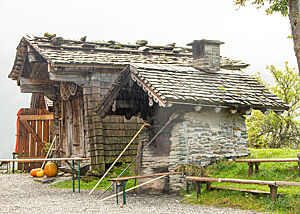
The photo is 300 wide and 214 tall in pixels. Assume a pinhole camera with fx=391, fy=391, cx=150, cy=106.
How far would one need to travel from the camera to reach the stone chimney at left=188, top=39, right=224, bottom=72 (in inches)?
460

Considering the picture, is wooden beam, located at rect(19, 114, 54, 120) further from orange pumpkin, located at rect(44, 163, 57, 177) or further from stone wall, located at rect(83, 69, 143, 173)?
stone wall, located at rect(83, 69, 143, 173)

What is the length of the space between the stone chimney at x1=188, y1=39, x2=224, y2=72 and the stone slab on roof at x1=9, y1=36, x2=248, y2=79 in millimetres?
1959

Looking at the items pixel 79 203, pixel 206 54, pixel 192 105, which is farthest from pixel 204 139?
pixel 79 203

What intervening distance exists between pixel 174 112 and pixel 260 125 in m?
12.1

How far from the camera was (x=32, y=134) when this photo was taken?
1845cm

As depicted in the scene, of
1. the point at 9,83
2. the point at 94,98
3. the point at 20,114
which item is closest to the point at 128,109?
the point at 94,98

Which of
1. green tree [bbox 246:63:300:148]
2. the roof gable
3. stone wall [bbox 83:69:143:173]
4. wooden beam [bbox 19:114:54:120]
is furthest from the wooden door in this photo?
green tree [bbox 246:63:300:148]

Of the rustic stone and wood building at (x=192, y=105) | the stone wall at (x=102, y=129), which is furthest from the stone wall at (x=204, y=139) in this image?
the stone wall at (x=102, y=129)

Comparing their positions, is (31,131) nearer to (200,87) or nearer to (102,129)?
(102,129)

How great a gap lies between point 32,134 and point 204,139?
434 inches

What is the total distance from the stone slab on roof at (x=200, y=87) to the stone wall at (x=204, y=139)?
1.68 ft

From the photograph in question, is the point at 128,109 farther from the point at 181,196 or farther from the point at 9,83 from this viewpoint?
the point at 9,83

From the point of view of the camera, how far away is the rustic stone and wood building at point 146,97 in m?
9.73

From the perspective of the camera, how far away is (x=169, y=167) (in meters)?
9.91
